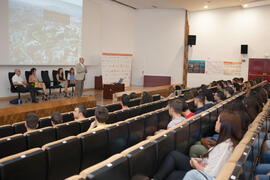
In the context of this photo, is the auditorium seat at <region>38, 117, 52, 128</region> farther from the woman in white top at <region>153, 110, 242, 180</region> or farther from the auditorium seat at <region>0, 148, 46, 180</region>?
the woman in white top at <region>153, 110, 242, 180</region>

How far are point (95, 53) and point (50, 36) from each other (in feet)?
9.72

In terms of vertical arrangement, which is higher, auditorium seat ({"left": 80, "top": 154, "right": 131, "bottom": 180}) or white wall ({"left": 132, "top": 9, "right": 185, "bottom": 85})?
white wall ({"left": 132, "top": 9, "right": 185, "bottom": 85})

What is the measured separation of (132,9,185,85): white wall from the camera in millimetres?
15133

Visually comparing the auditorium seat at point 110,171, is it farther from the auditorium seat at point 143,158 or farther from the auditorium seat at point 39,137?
the auditorium seat at point 39,137

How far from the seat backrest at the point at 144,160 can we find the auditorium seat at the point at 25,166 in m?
0.75

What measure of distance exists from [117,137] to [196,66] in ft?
40.5

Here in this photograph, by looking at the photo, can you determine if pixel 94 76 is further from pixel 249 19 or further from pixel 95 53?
pixel 249 19

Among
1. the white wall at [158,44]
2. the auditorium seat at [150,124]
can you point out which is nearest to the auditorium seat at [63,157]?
the auditorium seat at [150,124]

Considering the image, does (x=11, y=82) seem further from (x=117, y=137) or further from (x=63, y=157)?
(x=63, y=157)

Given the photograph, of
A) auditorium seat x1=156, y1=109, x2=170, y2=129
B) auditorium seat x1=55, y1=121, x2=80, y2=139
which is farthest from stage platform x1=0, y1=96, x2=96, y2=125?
auditorium seat x1=156, y1=109, x2=170, y2=129

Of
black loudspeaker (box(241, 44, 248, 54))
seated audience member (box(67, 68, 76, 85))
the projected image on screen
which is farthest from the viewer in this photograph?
black loudspeaker (box(241, 44, 248, 54))

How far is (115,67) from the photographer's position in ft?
43.7

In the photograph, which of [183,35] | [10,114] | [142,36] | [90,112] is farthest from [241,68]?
A: [10,114]

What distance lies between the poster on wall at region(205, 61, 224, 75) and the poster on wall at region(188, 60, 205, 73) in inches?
11.1
